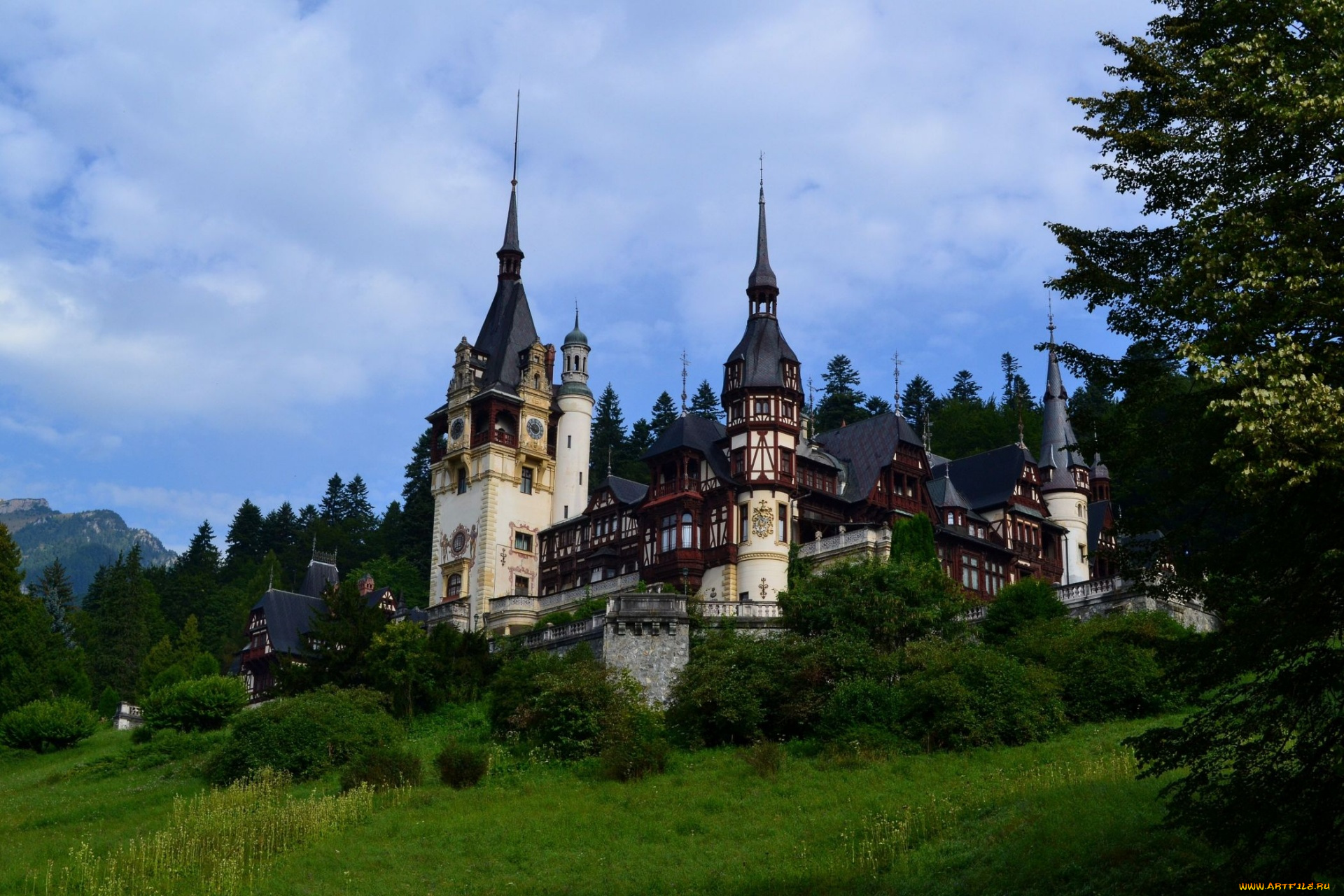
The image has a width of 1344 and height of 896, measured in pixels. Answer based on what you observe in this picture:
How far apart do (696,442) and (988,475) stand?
15.7m

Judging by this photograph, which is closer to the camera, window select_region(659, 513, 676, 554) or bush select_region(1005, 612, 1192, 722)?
bush select_region(1005, 612, 1192, 722)

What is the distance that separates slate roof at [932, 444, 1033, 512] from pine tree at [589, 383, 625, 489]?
34.4m

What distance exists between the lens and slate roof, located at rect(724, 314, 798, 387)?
59.7 metres

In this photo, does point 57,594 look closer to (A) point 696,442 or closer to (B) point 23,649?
(B) point 23,649

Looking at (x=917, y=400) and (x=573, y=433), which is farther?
(x=917, y=400)

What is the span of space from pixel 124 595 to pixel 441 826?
6703 cm

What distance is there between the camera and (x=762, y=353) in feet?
199

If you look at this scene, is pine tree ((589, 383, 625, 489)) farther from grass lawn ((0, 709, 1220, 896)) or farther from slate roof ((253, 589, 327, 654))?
grass lawn ((0, 709, 1220, 896))

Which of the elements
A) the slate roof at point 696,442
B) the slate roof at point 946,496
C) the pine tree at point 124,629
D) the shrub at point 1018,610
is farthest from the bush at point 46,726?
the slate roof at point 946,496

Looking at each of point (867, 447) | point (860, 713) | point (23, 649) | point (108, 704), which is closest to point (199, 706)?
point (23, 649)

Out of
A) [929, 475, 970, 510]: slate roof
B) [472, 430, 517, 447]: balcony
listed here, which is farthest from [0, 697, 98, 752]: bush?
[929, 475, 970, 510]: slate roof

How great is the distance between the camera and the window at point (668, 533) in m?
60.5

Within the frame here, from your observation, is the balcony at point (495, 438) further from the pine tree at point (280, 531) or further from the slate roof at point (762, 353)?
the pine tree at point (280, 531)

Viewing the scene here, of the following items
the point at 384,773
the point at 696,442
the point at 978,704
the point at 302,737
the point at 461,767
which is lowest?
the point at 384,773
